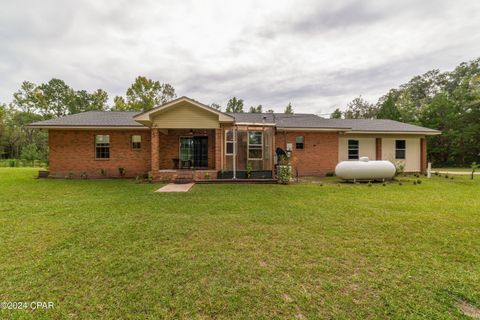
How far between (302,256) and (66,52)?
1885 centimetres

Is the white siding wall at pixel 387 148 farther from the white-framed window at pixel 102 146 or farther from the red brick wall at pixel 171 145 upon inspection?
the white-framed window at pixel 102 146

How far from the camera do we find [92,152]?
43.0 ft

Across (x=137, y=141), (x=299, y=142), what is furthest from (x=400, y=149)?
(x=137, y=141)

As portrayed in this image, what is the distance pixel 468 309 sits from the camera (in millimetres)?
2193

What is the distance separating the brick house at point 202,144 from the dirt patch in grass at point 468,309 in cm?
928

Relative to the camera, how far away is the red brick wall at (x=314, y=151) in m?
14.3

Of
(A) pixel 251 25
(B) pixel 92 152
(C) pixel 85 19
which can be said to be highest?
(A) pixel 251 25

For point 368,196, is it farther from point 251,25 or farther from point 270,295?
point 251,25

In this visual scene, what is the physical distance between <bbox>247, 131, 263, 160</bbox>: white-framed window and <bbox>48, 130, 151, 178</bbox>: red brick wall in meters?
6.27

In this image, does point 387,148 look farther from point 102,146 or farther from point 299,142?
point 102,146

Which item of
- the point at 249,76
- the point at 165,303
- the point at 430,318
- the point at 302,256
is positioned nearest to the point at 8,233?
the point at 165,303

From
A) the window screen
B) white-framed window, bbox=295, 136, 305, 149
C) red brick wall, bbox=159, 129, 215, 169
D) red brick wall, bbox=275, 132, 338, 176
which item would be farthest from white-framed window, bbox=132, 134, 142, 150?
white-framed window, bbox=295, 136, 305, 149

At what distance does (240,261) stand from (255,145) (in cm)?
974

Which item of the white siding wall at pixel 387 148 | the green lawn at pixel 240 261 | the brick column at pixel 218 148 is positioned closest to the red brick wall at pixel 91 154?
the brick column at pixel 218 148
